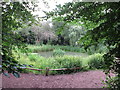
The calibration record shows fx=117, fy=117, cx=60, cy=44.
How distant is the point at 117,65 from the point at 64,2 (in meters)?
0.56

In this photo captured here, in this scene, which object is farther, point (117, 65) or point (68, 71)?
point (68, 71)

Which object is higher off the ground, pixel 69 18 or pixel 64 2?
pixel 64 2

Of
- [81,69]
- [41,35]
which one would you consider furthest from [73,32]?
[81,69]

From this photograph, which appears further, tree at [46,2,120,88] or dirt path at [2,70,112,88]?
dirt path at [2,70,112,88]

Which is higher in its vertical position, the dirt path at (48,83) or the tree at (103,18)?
the tree at (103,18)

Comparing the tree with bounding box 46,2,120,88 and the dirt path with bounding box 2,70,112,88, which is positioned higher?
the tree with bounding box 46,2,120,88

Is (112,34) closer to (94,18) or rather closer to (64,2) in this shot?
(94,18)

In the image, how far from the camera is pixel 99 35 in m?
0.74

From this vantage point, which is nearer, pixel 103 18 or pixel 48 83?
pixel 103 18

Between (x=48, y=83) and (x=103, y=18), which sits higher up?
(x=103, y=18)

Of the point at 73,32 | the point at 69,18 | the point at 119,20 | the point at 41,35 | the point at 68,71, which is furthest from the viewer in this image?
the point at 41,35

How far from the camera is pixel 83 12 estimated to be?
29.8 inches

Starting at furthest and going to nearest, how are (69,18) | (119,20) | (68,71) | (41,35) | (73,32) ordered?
(41,35) < (73,32) < (68,71) < (69,18) < (119,20)

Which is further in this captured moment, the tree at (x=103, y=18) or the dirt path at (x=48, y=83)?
the dirt path at (x=48, y=83)
